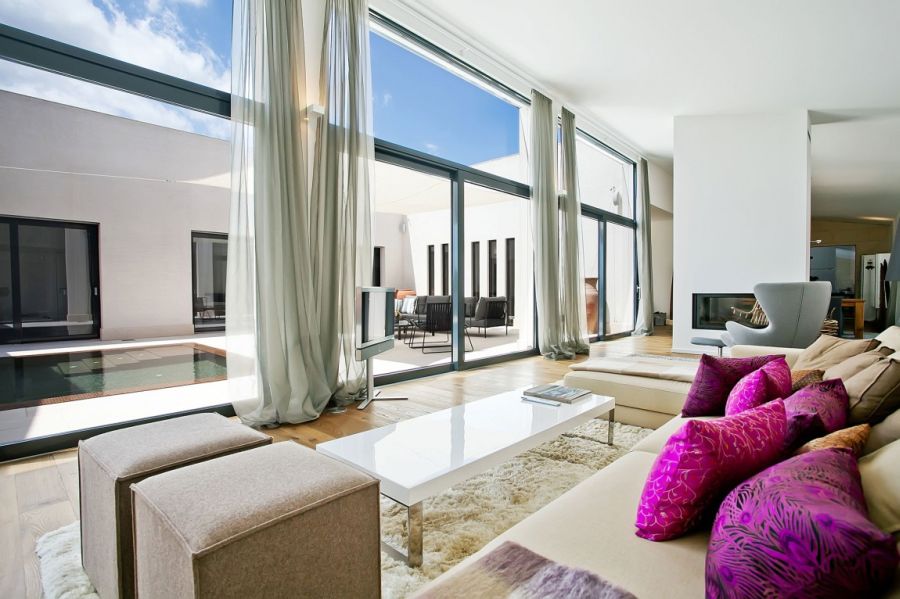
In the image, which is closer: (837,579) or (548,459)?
(837,579)

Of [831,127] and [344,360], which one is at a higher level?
[831,127]

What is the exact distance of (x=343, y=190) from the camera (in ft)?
12.2

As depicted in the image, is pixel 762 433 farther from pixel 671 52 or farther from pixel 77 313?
pixel 77 313

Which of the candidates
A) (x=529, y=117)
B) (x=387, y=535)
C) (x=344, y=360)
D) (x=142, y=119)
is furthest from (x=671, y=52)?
(x=387, y=535)

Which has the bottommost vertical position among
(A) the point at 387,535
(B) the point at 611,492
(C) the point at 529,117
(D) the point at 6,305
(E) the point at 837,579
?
(A) the point at 387,535

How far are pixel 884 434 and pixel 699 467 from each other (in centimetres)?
59

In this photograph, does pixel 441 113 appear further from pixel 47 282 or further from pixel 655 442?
pixel 655 442

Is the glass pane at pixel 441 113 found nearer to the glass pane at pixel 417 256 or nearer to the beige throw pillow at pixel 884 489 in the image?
the glass pane at pixel 417 256

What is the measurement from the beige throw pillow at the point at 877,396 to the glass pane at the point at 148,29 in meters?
3.83

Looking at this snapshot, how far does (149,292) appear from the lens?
6297mm

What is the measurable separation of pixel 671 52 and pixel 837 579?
223 inches

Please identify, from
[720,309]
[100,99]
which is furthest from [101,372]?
[720,309]

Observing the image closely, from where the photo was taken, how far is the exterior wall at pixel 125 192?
3949 millimetres

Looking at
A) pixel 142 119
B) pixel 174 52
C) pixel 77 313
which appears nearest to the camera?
pixel 174 52
